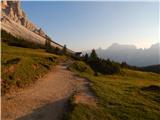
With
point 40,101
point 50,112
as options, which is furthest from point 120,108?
point 40,101

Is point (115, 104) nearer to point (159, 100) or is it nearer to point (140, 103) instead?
point (140, 103)

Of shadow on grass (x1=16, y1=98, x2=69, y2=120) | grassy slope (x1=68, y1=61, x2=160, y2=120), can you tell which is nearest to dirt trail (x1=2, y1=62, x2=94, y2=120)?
shadow on grass (x1=16, y1=98, x2=69, y2=120)

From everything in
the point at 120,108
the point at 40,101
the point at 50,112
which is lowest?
the point at 50,112

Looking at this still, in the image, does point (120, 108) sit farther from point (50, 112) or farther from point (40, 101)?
point (40, 101)

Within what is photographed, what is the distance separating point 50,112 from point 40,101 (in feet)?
10.2

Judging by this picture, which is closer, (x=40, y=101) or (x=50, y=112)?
(x=50, y=112)

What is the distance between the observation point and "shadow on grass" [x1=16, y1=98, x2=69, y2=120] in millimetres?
22358

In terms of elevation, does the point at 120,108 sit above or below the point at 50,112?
above

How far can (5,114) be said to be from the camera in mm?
22594

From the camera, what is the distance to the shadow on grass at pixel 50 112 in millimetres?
22358

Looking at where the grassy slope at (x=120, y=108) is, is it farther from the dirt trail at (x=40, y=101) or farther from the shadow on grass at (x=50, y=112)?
the dirt trail at (x=40, y=101)

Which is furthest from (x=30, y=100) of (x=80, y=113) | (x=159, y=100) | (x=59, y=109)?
(x=159, y=100)

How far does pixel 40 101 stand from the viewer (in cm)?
2633

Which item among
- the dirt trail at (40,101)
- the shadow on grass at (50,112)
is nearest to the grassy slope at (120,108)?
the shadow on grass at (50,112)
